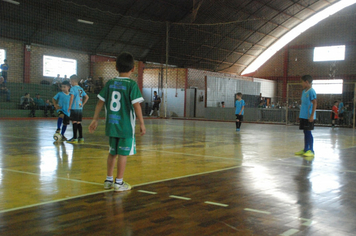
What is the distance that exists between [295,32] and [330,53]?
179 inches

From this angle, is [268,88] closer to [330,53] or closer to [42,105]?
[330,53]

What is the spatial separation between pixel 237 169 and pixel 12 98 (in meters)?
19.9

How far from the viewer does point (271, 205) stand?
3553mm

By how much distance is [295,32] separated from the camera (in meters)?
39.8

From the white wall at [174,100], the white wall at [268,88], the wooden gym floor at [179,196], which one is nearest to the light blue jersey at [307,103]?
the wooden gym floor at [179,196]

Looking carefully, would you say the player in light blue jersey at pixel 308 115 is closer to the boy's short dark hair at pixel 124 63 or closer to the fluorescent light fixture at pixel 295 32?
the boy's short dark hair at pixel 124 63

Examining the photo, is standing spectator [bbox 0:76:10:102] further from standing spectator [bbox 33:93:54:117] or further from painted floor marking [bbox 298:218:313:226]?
painted floor marking [bbox 298:218:313:226]

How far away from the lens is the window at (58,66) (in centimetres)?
2698

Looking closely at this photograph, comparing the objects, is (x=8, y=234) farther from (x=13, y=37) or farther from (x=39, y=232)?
(x=13, y=37)

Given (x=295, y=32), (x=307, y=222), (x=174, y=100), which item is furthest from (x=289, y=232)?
(x=295, y=32)

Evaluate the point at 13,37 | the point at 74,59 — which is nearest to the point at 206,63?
the point at 74,59

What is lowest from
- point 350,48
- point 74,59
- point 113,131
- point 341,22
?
point 113,131

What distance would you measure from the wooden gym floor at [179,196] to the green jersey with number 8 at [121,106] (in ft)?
2.25

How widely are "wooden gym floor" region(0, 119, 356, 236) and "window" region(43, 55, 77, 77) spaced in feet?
71.3
